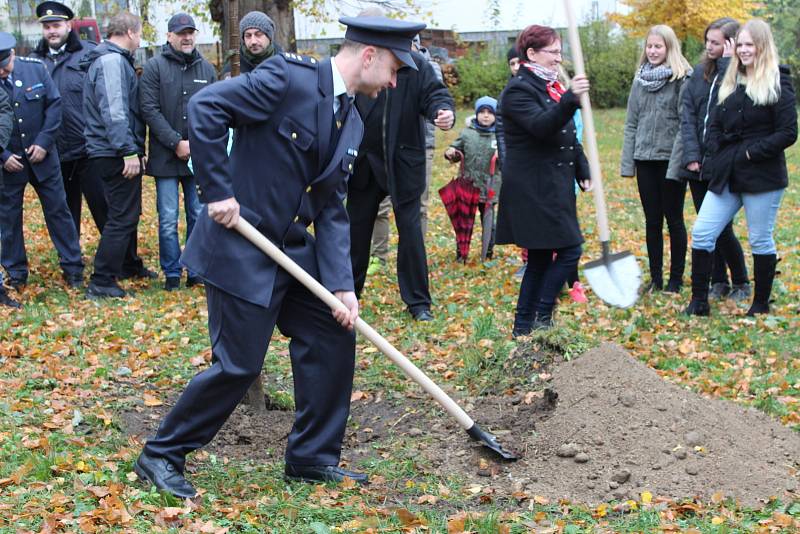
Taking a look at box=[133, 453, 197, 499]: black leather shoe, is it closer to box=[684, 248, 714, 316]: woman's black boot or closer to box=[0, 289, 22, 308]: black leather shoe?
box=[0, 289, 22, 308]: black leather shoe

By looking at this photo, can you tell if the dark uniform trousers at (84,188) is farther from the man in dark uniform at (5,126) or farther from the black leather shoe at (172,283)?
the man in dark uniform at (5,126)

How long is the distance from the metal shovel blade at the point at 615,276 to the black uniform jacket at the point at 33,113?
207 inches

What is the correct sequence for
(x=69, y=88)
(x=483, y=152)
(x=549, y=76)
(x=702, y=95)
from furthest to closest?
(x=483, y=152)
(x=69, y=88)
(x=702, y=95)
(x=549, y=76)

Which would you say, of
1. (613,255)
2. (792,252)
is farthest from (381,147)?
(792,252)

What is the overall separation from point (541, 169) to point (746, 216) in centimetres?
197

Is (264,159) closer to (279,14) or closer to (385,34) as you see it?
(385,34)

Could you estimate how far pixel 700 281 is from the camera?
7.96 metres

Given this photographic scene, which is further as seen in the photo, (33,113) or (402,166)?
(33,113)

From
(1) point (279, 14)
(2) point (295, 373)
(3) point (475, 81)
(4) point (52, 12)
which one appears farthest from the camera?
(3) point (475, 81)

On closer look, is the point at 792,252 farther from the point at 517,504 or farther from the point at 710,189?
the point at 517,504

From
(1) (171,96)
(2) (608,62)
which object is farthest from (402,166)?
(2) (608,62)

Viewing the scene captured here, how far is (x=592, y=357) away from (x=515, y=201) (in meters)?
1.49

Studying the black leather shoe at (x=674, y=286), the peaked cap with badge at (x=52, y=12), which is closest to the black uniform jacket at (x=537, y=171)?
the black leather shoe at (x=674, y=286)

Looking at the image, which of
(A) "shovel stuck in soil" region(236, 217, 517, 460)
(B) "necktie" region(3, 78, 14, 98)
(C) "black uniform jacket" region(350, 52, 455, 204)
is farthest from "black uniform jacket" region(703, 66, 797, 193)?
(B) "necktie" region(3, 78, 14, 98)
